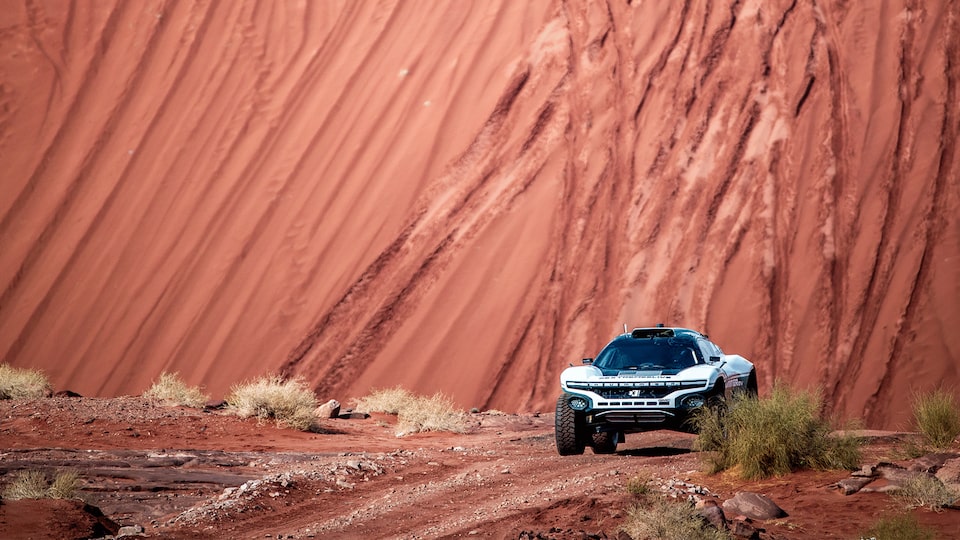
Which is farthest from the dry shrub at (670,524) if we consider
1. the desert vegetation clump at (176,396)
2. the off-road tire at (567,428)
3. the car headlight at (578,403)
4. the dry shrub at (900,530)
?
the desert vegetation clump at (176,396)

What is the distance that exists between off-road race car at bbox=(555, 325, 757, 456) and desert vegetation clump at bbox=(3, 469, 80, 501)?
495 centimetres

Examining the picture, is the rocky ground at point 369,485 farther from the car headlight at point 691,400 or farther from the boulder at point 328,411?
the boulder at point 328,411

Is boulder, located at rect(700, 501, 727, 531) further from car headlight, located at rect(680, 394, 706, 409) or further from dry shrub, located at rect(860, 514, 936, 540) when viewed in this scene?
car headlight, located at rect(680, 394, 706, 409)

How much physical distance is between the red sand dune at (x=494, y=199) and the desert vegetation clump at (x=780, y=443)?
10288 millimetres

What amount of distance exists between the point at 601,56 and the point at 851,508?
19.0 metres

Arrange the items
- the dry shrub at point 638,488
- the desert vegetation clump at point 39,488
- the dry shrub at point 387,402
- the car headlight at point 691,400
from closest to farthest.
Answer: the dry shrub at point 638,488, the desert vegetation clump at point 39,488, the car headlight at point 691,400, the dry shrub at point 387,402

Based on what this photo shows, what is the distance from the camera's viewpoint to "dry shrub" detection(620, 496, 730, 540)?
21.0 ft

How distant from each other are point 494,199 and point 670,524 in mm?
17702

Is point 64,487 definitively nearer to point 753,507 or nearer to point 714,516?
point 714,516

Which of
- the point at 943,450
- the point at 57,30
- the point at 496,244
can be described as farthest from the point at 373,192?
the point at 943,450

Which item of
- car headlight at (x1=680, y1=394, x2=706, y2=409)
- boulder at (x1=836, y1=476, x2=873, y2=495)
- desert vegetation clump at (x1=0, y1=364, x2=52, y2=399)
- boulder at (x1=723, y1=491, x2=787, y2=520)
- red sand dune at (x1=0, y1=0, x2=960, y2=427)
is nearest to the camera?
boulder at (x1=723, y1=491, x2=787, y2=520)

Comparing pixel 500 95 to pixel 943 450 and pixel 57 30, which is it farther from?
pixel 943 450

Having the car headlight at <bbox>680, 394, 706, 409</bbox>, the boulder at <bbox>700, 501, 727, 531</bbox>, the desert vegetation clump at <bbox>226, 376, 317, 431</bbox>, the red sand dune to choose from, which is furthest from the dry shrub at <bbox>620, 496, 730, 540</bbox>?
the red sand dune

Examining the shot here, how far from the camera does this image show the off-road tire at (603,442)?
12.2 m
